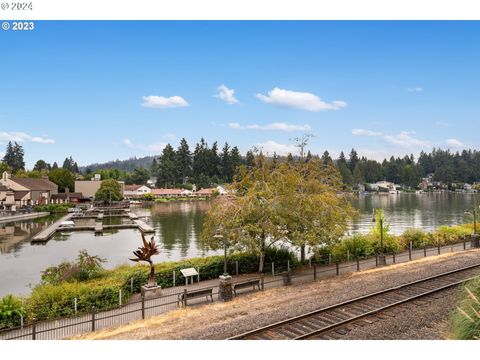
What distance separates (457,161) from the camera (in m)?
154

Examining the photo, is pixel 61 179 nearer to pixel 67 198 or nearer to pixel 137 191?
pixel 67 198

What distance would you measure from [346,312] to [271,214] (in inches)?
263

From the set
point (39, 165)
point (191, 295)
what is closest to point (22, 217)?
point (191, 295)

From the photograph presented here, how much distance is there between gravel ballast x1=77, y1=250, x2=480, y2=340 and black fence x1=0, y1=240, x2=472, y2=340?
59 centimetres

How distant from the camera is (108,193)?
8675 centimetres

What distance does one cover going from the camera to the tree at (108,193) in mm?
86625

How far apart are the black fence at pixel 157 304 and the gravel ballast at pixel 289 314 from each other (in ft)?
1.93

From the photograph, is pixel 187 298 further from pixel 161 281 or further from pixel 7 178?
pixel 7 178

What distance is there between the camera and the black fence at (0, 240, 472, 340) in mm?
12359

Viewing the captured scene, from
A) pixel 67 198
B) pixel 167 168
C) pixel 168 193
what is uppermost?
pixel 167 168

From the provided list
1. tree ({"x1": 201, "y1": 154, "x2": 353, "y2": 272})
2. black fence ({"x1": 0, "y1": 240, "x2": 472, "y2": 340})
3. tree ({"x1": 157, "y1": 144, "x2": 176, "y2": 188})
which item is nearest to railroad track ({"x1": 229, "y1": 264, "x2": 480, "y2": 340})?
black fence ({"x1": 0, "y1": 240, "x2": 472, "y2": 340})

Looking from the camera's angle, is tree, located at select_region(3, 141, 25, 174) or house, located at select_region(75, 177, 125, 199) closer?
house, located at select_region(75, 177, 125, 199)

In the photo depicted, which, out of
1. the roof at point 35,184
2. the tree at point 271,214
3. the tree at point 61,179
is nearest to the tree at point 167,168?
the tree at point 61,179

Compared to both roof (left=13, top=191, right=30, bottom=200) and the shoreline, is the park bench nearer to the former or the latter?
the shoreline
